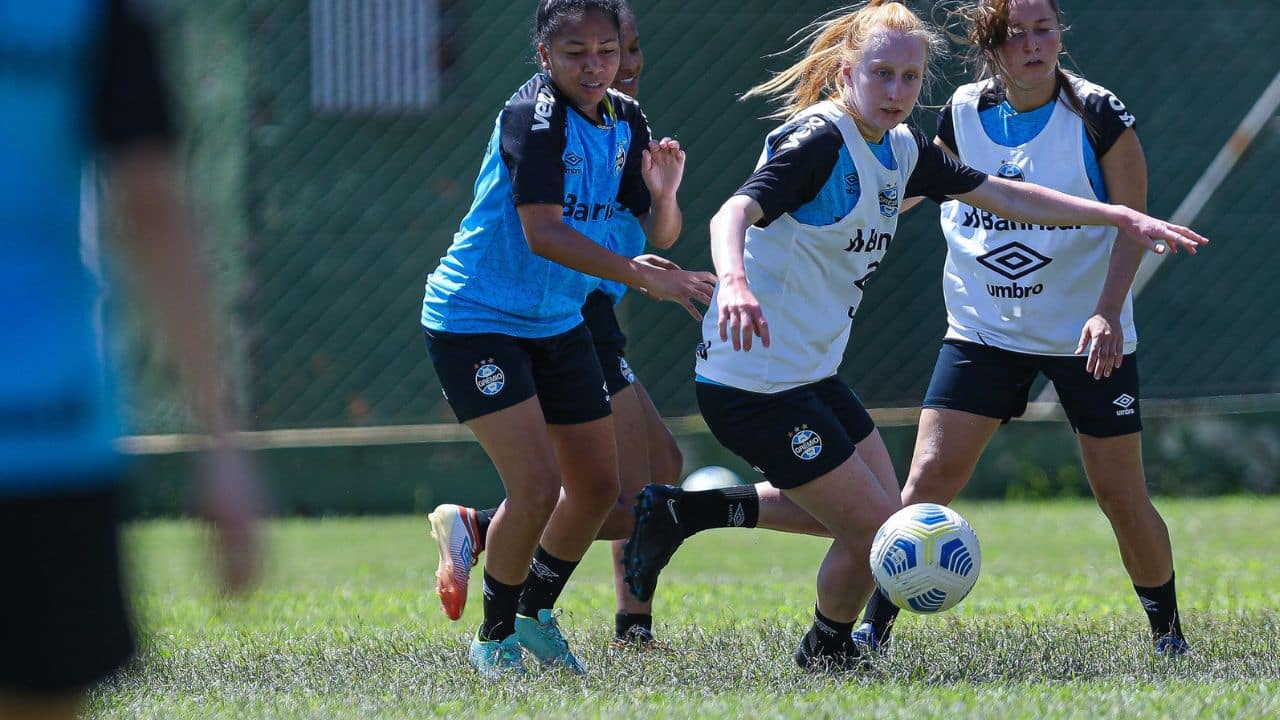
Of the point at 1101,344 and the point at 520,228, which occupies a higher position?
the point at 520,228

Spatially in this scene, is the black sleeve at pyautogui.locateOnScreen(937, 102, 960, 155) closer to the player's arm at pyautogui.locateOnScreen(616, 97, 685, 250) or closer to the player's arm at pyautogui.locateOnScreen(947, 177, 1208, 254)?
the player's arm at pyautogui.locateOnScreen(947, 177, 1208, 254)

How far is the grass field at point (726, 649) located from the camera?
3664 millimetres

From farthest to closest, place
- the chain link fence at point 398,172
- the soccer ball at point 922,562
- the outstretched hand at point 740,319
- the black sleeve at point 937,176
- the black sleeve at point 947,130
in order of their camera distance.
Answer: the chain link fence at point 398,172
the black sleeve at point 947,130
the black sleeve at point 937,176
the soccer ball at point 922,562
the outstretched hand at point 740,319

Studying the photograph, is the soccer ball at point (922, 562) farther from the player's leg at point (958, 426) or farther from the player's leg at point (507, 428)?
the player's leg at point (507, 428)

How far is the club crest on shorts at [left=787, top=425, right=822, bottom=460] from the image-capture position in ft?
13.3

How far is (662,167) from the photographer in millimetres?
4562

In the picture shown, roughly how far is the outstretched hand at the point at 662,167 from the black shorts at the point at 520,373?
48cm

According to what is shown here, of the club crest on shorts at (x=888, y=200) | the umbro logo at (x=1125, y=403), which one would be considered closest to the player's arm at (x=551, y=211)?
the club crest on shorts at (x=888, y=200)

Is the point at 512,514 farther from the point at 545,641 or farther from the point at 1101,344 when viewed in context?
the point at 1101,344

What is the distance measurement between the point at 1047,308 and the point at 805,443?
1040 mm

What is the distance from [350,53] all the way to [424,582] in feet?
11.7

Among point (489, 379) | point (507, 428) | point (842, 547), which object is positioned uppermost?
point (489, 379)

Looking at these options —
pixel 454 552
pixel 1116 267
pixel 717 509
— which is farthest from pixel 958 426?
pixel 454 552

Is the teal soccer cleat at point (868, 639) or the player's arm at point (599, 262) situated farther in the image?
the teal soccer cleat at point (868, 639)
